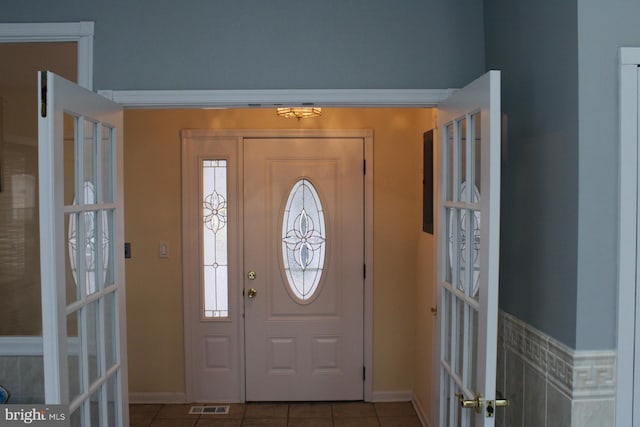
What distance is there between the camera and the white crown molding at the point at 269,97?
248 centimetres

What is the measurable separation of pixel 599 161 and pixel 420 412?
2.89 m

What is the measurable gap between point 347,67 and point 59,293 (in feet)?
4.89

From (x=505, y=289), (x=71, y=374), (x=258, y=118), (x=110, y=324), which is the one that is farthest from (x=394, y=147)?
(x=71, y=374)

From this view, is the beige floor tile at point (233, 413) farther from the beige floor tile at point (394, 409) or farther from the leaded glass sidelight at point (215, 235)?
the beige floor tile at point (394, 409)

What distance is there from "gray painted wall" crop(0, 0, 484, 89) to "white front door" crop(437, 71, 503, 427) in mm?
341

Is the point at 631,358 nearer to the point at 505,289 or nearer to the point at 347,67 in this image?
the point at 505,289

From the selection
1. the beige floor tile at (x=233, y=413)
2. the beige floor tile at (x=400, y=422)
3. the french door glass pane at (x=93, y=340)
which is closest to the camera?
the french door glass pane at (x=93, y=340)

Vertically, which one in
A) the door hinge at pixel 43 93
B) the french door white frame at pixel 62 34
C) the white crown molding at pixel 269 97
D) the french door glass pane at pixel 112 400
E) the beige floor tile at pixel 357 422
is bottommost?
the beige floor tile at pixel 357 422

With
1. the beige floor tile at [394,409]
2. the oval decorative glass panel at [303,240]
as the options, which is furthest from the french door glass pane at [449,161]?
the beige floor tile at [394,409]

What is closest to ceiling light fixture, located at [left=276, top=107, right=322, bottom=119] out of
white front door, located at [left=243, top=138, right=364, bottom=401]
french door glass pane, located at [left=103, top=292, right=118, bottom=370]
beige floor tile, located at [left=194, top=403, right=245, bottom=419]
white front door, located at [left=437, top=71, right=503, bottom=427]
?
white front door, located at [left=243, top=138, right=364, bottom=401]

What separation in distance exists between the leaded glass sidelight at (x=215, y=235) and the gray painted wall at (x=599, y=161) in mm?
3019

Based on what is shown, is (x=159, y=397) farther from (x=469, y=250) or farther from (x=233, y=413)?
(x=469, y=250)

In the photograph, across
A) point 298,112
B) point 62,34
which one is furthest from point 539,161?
point 298,112

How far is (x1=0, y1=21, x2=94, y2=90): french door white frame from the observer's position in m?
2.49
